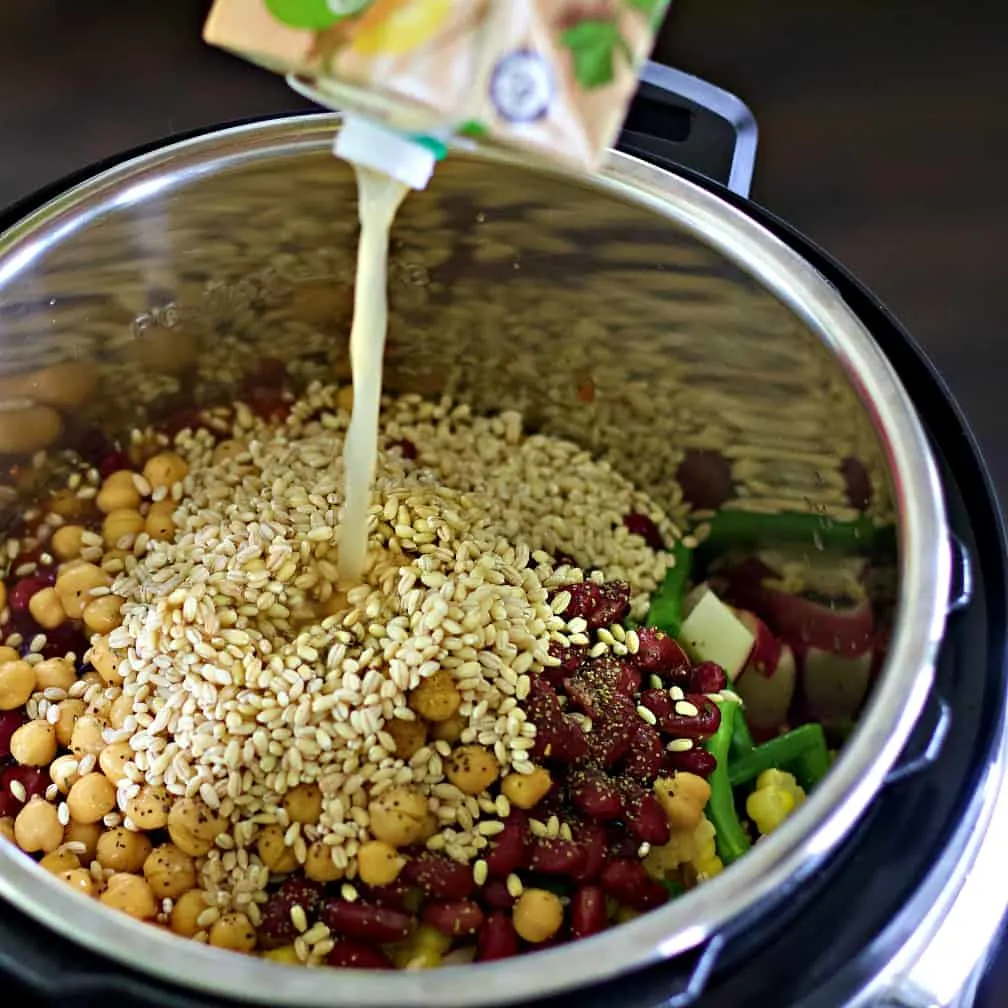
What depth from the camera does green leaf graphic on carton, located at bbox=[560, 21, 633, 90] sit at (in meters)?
0.64

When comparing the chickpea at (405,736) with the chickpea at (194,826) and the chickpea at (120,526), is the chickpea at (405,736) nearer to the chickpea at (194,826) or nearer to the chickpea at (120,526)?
A: the chickpea at (194,826)

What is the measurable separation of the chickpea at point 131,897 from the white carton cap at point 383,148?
21.3 inches

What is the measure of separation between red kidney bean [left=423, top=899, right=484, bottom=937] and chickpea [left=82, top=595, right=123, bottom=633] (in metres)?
0.40

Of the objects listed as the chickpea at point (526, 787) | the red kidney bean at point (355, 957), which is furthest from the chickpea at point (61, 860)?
the chickpea at point (526, 787)

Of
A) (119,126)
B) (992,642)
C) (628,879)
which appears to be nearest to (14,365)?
(119,126)

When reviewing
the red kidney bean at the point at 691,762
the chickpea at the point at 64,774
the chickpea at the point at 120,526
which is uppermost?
the red kidney bean at the point at 691,762

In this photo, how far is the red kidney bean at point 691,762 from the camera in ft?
3.13

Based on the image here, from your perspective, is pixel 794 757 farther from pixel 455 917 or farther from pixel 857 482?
pixel 455 917

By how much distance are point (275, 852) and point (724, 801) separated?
0.37 metres

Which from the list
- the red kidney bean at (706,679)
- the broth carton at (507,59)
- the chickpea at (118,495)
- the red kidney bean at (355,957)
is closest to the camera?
the broth carton at (507,59)

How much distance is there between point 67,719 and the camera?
38.4 inches

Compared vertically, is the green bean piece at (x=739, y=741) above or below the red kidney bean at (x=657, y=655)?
below

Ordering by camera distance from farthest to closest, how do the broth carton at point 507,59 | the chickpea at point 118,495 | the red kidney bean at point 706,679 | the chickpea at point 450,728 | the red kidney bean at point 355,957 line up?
the chickpea at point 118,495
the red kidney bean at point 706,679
the chickpea at point 450,728
the red kidney bean at point 355,957
the broth carton at point 507,59

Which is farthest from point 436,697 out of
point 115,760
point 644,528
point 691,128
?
point 691,128
